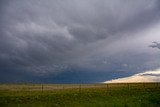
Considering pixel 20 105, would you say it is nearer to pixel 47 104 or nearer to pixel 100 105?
pixel 47 104

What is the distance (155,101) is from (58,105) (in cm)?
1758

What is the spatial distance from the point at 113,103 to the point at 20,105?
562 inches

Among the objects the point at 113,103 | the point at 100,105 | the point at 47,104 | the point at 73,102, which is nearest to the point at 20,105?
the point at 47,104

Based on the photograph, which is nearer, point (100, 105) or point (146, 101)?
point (100, 105)

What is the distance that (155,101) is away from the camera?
4341cm

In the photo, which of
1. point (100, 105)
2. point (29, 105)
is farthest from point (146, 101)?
point (29, 105)

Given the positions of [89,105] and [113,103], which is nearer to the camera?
[89,105]

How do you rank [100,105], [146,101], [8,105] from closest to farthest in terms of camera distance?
[8,105]
[100,105]
[146,101]

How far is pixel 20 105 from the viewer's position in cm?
3588

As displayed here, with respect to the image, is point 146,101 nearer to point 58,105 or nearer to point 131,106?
point 131,106

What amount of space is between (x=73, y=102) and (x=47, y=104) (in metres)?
4.57

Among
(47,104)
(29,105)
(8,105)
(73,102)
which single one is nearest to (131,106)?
(73,102)

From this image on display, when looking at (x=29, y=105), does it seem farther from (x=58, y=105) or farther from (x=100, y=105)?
(x=100, y=105)

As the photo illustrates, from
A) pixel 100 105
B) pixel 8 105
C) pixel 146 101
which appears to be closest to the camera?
pixel 8 105
